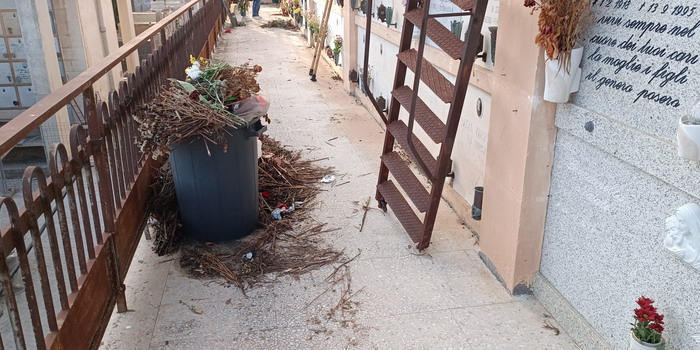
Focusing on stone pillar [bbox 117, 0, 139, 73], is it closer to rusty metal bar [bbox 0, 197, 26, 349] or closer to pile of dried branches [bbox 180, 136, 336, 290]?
pile of dried branches [bbox 180, 136, 336, 290]

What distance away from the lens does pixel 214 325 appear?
122 inches

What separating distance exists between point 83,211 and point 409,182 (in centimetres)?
224

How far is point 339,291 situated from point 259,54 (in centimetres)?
1042

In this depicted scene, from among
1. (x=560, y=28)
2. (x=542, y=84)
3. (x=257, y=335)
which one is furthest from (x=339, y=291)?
(x=560, y=28)

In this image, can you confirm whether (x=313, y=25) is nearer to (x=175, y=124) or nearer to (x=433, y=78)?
(x=433, y=78)

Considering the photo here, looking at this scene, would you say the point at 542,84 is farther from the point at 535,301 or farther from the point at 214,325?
the point at 214,325

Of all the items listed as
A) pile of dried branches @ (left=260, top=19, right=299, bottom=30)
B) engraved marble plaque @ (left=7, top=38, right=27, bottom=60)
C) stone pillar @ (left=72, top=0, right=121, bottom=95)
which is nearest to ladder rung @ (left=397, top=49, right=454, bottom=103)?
stone pillar @ (left=72, top=0, right=121, bottom=95)

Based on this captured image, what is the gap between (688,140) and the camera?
1902 mm

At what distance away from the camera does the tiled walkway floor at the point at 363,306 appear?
9.71 ft

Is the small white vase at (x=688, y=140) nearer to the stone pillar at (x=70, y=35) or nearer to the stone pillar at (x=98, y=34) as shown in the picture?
the stone pillar at (x=98, y=34)

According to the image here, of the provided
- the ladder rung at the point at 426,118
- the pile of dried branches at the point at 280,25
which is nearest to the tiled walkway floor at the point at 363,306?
the ladder rung at the point at 426,118

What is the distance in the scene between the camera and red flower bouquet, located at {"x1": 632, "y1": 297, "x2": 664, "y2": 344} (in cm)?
217

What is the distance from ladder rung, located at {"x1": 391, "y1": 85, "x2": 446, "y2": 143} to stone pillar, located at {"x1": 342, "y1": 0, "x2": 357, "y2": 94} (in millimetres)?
4571

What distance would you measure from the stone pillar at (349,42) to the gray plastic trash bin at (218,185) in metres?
4.96
